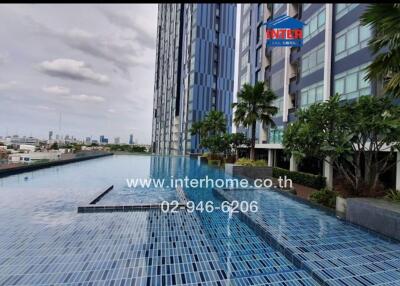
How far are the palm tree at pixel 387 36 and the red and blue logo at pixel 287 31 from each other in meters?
14.1

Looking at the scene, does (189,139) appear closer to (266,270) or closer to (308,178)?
(308,178)

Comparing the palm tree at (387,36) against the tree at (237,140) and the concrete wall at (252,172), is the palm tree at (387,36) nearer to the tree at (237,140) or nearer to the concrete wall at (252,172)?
the concrete wall at (252,172)

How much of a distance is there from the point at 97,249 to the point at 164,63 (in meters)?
81.0

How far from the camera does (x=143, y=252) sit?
215 inches

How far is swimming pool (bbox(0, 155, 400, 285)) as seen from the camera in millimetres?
4512

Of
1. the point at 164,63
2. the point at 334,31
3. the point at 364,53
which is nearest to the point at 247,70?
the point at 334,31

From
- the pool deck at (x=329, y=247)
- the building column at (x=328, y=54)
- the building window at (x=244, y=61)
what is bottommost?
the pool deck at (x=329, y=247)

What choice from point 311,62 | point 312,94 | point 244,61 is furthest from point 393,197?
point 244,61

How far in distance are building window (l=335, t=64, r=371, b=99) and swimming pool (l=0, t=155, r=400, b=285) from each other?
9444mm

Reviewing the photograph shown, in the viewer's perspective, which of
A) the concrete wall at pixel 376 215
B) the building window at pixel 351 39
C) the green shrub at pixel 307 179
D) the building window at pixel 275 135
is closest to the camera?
the concrete wall at pixel 376 215

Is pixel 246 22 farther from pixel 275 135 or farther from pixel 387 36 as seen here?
pixel 387 36

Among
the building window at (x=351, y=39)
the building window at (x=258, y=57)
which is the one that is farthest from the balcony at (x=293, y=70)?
the building window at (x=258, y=57)

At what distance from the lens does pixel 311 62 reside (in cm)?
2011

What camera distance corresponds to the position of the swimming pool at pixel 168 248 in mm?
4512
